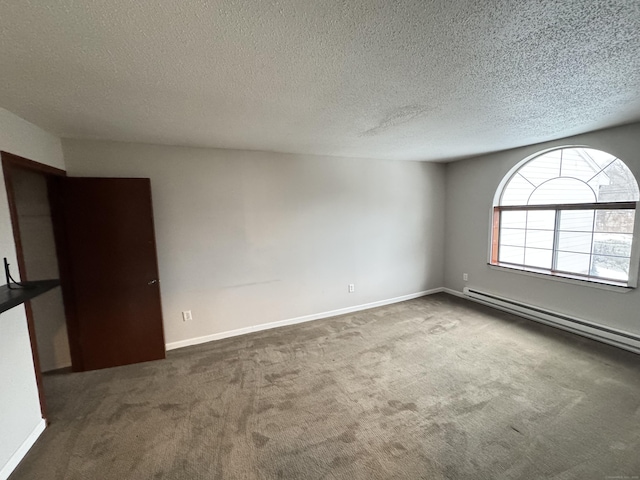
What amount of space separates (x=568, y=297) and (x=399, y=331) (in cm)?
206

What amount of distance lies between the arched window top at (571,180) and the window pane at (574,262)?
25.7 inches

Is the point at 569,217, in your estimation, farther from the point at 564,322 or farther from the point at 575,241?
the point at 564,322

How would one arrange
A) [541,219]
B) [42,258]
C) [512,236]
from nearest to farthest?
[42,258] < [541,219] < [512,236]

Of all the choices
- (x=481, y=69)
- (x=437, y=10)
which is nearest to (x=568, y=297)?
(x=481, y=69)

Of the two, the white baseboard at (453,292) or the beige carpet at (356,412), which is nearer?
the beige carpet at (356,412)

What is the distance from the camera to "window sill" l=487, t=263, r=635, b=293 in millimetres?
2693

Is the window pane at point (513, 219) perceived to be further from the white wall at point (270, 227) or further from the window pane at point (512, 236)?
the white wall at point (270, 227)

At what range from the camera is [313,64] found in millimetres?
1399

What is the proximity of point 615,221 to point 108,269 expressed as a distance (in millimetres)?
5402

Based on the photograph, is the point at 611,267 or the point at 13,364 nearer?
the point at 13,364

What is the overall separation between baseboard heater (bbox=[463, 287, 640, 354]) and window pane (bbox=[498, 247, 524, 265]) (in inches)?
22.9

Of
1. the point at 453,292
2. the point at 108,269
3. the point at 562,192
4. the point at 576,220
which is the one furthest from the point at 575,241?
the point at 108,269

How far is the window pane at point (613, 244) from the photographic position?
2717 mm

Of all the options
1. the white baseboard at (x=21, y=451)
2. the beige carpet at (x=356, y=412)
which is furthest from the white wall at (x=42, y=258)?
the white baseboard at (x=21, y=451)
